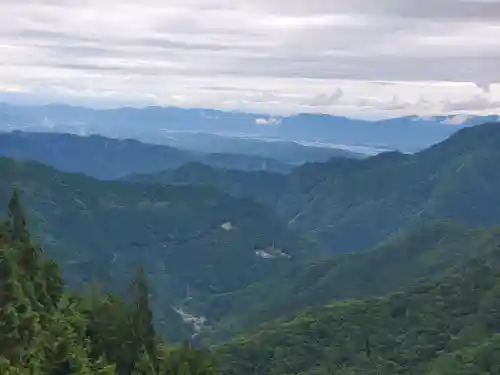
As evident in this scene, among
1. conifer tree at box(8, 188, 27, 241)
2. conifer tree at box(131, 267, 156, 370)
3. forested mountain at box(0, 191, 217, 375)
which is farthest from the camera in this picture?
conifer tree at box(8, 188, 27, 241)

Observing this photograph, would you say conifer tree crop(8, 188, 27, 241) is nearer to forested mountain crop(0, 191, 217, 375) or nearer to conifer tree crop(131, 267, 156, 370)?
forested mountain crop(0, 191, 217, 375)

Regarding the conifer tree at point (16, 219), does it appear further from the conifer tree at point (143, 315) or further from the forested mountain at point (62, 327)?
the conifer tree at point (143, 315)

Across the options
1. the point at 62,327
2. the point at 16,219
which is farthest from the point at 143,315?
the point at 16,219

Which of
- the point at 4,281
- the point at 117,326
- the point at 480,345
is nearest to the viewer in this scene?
the point at 4,281

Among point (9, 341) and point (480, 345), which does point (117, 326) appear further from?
point (480, 345)

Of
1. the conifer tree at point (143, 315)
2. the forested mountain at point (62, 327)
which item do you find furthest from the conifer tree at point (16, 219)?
the conifer tree at point (143, 315)

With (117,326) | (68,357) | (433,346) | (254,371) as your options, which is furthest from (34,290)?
(433,346)

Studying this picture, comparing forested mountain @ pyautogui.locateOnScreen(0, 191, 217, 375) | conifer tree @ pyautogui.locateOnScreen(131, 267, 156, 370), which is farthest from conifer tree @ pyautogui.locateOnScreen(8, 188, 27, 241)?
conifer tree @ pyautogui.locateOnScreen(131, 267, 156, 370)

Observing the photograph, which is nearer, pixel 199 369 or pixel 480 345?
pixel 199 369
